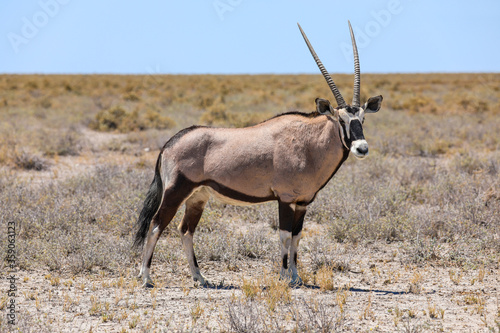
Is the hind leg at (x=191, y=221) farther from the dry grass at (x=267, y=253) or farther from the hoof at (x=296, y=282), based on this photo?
the hoof at (x=296, y=282)

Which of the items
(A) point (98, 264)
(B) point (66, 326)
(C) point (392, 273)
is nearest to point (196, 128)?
(A) point (98, 264)

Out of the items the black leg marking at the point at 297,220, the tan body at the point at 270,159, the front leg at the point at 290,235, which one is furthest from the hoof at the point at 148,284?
the black leg marking at the point at 297,220

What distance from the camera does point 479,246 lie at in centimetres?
657

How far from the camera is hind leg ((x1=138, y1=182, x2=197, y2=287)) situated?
18.5 feet

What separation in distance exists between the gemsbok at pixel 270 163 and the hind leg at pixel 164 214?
12 millimetres

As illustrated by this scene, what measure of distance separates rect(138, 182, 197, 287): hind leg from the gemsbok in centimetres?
1

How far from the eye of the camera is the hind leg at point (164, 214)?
5.65 metres

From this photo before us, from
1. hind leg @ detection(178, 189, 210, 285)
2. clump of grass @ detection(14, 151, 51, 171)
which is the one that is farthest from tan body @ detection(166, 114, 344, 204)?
clump of grass @ detection(14, 151, 51, 171)

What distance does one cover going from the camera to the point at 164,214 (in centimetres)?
571

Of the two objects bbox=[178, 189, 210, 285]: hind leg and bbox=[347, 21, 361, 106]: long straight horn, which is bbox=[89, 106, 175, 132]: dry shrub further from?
bbox=[347, 21, 361, 106]: long straight horn

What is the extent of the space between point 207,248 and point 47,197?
3.71 meters

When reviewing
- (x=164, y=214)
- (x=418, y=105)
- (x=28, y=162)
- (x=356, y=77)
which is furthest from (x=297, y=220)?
(x=418, y=105)

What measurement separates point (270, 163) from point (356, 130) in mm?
1074

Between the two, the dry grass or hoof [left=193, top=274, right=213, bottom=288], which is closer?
the dry grass
